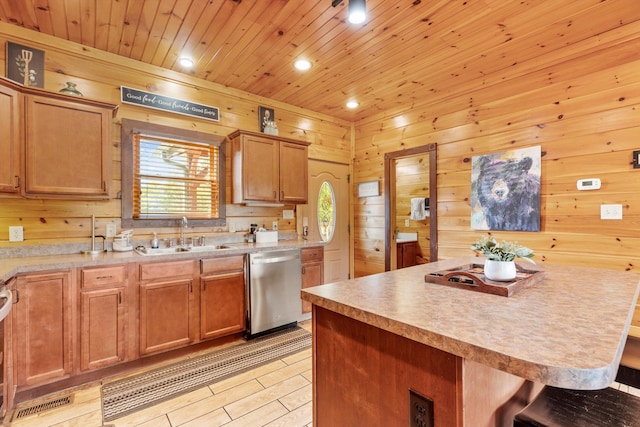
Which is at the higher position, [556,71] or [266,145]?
[556,71]

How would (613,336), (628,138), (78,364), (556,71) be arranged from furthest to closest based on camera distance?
(556,71) → (628,138) → (78,364) → (613,336)

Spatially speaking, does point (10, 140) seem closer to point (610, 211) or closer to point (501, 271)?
point (501, 271)

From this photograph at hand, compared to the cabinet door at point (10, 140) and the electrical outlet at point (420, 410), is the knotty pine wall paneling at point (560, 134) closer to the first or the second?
the electrical outlet at point (420, 410)

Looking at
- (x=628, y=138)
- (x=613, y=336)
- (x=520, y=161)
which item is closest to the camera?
(x=613, y=336)

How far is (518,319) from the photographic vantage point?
0.96 m

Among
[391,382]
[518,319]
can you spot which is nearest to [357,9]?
[518,319]

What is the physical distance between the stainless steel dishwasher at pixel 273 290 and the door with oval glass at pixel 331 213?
3.56ft

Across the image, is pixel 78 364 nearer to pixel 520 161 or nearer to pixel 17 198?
pixel 17 198

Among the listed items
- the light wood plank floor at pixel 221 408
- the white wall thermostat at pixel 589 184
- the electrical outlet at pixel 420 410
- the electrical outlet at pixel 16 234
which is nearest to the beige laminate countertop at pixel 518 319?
the electrical outlet at pixel 420 410

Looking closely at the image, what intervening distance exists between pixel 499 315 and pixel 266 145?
3062 mm

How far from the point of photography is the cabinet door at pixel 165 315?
2525 millimetres

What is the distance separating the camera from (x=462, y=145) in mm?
3557

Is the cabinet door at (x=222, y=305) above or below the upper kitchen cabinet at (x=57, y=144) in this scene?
below

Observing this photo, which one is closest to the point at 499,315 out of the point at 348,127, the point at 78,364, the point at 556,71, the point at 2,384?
the point at 2,384
